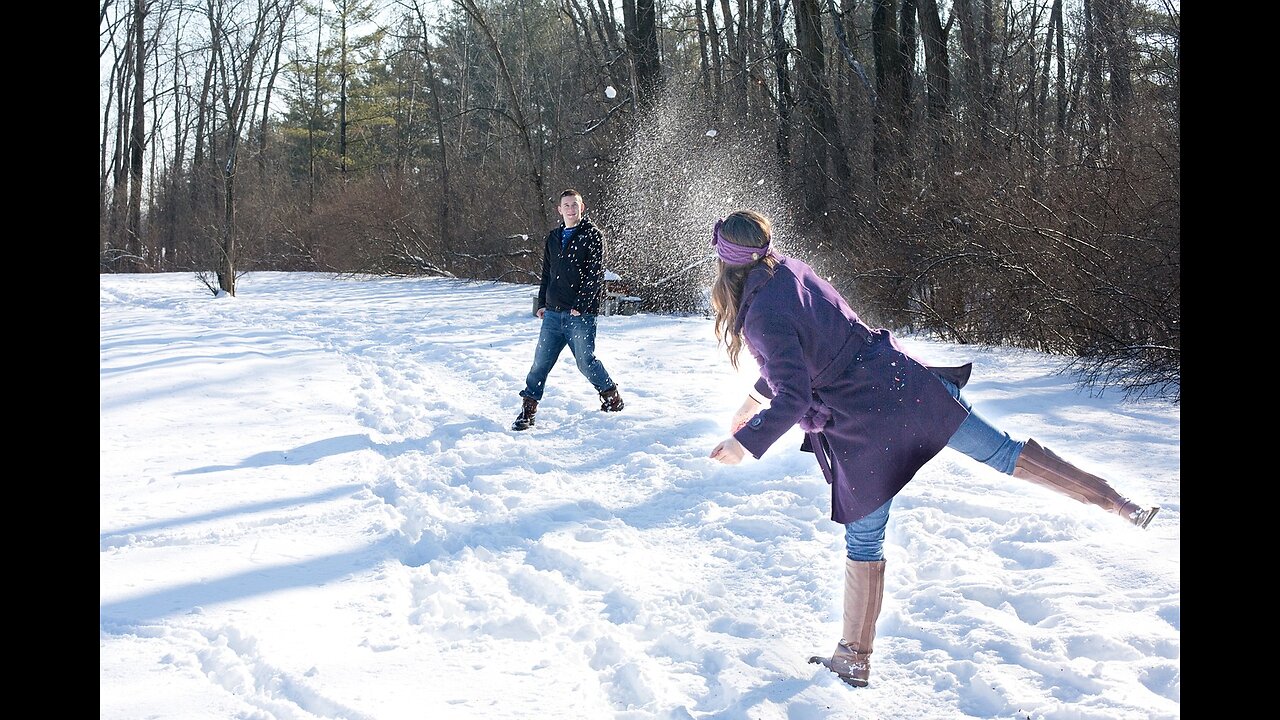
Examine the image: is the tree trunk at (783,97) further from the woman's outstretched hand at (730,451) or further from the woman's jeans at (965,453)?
the woman's outstretched hand at (730,451)

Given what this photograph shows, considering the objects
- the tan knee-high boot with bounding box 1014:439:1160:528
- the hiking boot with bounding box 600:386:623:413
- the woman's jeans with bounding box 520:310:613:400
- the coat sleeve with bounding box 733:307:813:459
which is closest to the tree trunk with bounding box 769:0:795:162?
the hiking boot with bounding box 600:386:623:413

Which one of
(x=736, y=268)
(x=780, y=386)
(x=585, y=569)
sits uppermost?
(x=736, y=268)

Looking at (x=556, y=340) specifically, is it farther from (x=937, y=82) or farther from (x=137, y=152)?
(x=137, y=152)

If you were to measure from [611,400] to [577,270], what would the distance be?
48.7 inches

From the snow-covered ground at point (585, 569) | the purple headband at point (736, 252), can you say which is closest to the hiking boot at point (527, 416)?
the snow-covered ground at point (585, 569)

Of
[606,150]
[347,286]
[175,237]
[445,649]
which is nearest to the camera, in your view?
[445,649]

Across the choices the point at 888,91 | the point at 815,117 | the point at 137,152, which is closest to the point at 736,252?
the point at 888,91

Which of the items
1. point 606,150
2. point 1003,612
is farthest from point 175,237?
point 1003,612

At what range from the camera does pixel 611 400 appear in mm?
8188
